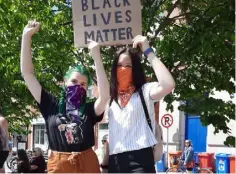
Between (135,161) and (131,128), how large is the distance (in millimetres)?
237

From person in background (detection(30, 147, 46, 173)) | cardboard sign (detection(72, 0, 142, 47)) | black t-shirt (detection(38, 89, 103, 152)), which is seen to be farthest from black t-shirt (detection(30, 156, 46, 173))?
black t-shirt (detection(38, 89, 103, 152))

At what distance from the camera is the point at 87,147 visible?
3.57m

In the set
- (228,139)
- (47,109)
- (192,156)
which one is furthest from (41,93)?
(192,156)

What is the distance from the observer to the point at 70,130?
3514 mm

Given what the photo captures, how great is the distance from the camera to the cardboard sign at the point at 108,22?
172 inches

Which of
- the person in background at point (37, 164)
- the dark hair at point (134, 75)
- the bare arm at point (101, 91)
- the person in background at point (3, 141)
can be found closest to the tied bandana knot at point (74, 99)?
the bare arm at point (101, 91)

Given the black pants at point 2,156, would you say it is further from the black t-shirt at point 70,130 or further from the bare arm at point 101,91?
the bare arm at point 101,91

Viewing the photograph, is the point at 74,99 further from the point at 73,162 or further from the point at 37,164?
the point at 37,164

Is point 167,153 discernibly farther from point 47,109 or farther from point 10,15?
point 47,109

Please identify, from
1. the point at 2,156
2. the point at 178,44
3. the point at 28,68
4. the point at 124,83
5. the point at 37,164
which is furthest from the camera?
the point at 37,164

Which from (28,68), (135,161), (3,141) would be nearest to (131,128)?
(135,161)

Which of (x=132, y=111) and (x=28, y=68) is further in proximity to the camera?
(x=28, y=68)

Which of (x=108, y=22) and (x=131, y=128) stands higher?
(x=108, y=22)

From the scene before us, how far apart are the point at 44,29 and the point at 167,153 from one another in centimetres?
1534
